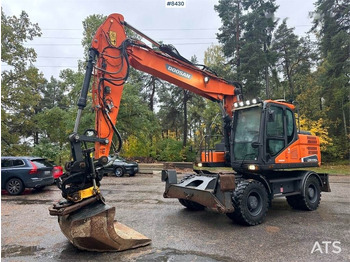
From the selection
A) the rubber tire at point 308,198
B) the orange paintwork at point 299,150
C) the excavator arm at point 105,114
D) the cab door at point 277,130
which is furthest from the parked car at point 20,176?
the rubber tire at point 308,198

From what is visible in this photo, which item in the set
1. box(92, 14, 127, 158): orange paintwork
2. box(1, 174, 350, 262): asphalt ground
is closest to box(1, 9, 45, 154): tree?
box(1, 174, 350, 262): asphalt ground

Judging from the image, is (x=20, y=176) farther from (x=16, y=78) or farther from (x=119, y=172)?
(x=16, y=78)

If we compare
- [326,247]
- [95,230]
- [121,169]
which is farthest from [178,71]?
[121,169]

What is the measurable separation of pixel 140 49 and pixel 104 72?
114 cm

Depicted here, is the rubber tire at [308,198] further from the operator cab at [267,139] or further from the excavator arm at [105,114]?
the excavator arm at [105,114]

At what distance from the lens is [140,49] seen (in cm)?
623

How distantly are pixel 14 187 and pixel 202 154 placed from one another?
714cm

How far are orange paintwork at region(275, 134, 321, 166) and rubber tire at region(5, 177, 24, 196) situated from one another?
29.0 feet

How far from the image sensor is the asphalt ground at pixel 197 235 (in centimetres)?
411

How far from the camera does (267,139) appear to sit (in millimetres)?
6293

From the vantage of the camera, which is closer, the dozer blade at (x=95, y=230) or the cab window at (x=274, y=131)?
the dozer blade at (x=95, y=230)

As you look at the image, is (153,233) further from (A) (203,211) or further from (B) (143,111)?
(B) (143,111)

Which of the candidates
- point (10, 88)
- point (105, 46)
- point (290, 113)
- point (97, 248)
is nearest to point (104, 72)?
point (105, 46)

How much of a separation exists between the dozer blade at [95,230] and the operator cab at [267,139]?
3289 mm
